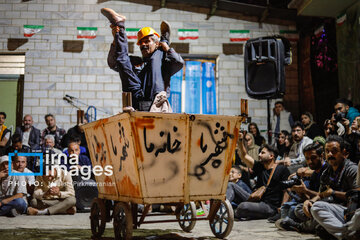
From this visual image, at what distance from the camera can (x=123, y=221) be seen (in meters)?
3.97

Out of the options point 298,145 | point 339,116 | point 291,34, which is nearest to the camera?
point 339,116

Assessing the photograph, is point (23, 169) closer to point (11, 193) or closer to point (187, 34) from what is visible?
point (11, 193)

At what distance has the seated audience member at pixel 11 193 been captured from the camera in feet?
22.8

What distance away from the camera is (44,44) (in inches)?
432

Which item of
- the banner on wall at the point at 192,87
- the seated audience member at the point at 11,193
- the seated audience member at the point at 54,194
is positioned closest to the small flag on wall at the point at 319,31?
the banner on wall at the point at 192,87

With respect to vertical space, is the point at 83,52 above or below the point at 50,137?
above

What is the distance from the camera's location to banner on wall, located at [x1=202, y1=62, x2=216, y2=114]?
36.2ft

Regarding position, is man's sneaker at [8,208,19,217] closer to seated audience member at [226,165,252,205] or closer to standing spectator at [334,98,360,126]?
seated audience member at [226,165,252,205]

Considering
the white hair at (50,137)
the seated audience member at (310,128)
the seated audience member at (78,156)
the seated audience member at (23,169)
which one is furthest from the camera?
the white hair at (50,137)

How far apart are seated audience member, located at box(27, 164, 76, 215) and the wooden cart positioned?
3.31m

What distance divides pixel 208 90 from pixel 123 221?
7.45 metres

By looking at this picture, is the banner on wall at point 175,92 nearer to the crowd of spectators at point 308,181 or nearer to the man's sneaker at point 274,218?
the crowd of spectators at point 308,181

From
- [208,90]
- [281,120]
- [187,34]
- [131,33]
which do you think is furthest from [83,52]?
[281,120]

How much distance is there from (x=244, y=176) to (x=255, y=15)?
5347 mm
